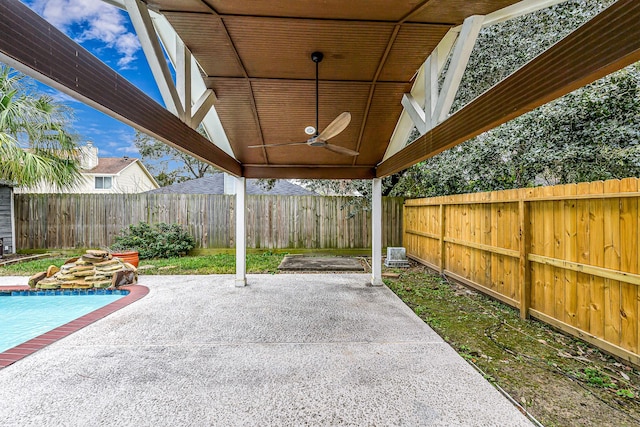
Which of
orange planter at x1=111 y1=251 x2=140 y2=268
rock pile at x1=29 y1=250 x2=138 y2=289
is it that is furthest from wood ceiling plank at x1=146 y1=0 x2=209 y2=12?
orange planter at x1=111 y1=251 x2=140 y2=268

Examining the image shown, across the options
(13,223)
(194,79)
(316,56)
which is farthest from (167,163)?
(316,56)

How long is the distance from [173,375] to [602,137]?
6.10 metres

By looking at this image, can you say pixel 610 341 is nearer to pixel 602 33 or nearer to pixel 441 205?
pixel 602 33

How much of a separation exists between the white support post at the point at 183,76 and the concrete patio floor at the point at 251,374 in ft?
7.73

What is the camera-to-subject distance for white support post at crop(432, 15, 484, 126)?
2.68 m

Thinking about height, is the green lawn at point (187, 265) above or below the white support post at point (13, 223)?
below

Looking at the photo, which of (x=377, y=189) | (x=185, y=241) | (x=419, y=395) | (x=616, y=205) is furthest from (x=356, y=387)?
(x=185, y=241)

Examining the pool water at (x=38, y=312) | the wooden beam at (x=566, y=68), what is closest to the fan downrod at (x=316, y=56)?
the wooden beam at (x=566, y=68)

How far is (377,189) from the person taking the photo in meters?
5.97

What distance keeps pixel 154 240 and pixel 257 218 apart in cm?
289

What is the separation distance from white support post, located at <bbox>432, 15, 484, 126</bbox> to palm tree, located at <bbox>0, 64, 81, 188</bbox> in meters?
8.93

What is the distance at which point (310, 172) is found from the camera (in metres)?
6.04

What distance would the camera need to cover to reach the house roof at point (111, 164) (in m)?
16.7

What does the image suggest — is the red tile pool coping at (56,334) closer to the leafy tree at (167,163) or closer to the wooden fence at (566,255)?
the wooden fence at (566,255)
